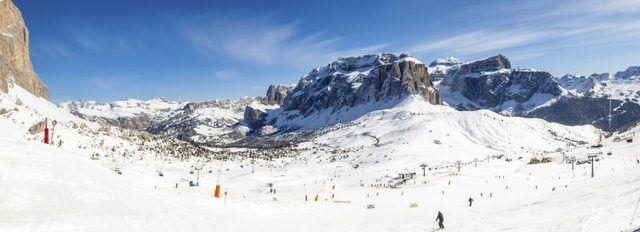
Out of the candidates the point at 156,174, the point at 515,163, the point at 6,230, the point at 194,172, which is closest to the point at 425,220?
the point at 6,230

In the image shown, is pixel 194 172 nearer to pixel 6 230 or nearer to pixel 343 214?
pixel 343 214

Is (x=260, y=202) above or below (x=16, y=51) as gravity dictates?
below

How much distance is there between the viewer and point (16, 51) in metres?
123

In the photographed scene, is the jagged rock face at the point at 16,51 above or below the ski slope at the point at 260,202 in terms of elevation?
above

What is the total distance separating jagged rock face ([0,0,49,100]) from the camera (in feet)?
387

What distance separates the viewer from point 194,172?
95.4 meters

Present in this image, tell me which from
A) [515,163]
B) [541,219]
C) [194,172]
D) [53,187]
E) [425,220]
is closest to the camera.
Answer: [53,187]

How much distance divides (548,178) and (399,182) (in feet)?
78.1

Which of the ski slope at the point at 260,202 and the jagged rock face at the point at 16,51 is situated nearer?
the ski slope at the point at 260,202

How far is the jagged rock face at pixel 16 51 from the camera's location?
4641 inches

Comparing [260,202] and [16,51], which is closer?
[260,202]

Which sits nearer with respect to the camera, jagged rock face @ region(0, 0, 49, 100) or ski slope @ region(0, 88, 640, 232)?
ski slope @ region(0, 88, 640, 232)

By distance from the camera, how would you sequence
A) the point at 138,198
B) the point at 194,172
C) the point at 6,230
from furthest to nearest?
the point at 194,172 < the point at 138,198 < the point at 6,230

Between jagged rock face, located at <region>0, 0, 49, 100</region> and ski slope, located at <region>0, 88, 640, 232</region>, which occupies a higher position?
jagged rock face, located at <region>0, 0, 49, 100</region>
